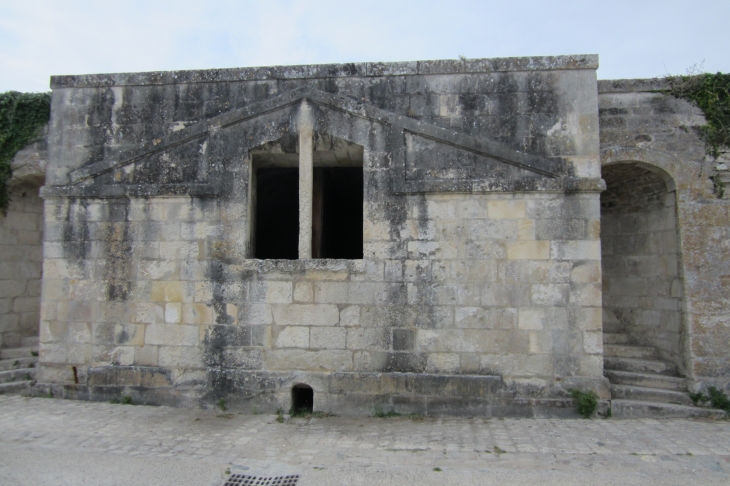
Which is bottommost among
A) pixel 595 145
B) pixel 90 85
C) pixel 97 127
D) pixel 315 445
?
pixel 315 445

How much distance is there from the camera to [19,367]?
721 cm

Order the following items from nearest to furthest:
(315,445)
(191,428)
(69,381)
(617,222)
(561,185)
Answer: (315,445) → (191,428) → (561,185) → (69,381) → (617,222)

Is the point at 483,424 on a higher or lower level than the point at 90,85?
lower

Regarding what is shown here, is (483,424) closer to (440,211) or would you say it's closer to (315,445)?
(315,445)

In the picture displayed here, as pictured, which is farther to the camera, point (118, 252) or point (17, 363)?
point (17, 363)

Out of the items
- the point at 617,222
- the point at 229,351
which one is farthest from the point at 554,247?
the point at 229,351

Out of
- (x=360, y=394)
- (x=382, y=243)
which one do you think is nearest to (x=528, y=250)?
(x=382, y=243)

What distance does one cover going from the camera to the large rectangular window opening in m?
6.46

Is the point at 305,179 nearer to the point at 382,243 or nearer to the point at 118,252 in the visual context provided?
the point at 382,243

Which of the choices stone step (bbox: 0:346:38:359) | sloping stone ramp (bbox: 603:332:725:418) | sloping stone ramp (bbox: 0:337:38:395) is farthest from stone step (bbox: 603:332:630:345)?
stone step (bbox: 0:346:38:359)

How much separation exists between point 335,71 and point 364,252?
2434mm

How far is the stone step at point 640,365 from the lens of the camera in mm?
6520

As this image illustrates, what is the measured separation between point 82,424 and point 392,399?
3624 mm

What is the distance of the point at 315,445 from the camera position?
199 inches
